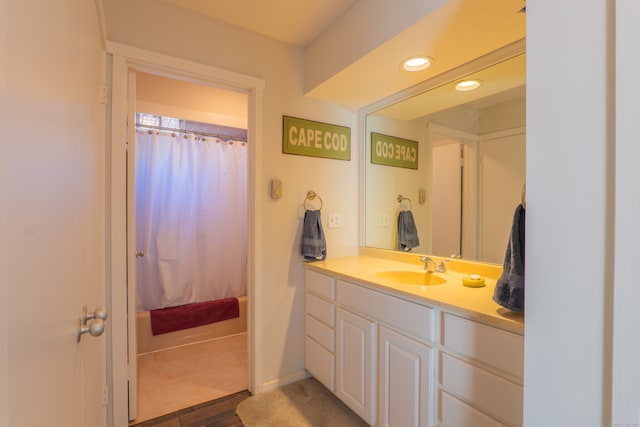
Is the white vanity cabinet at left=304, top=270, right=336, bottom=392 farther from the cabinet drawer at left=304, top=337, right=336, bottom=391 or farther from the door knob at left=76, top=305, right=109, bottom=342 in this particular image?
the door knob at left=76, top=305, right=109, bottom=342

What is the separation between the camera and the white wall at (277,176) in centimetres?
177

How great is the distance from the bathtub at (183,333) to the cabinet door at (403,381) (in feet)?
6.05

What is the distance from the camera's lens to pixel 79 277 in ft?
2.99

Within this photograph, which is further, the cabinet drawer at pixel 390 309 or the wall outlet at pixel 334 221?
the wall outlet at pixel 334 221

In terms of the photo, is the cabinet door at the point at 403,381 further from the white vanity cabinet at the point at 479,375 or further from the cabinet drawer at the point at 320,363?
the cabinet drawer at the point at 320,363

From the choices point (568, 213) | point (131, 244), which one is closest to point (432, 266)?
point (568, 213)

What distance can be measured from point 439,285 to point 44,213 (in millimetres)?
1491

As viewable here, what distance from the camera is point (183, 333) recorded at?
8.66 ft

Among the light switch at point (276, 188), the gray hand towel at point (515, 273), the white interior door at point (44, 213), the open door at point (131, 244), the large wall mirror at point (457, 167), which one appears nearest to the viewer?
the white interior door at point (44, 213)

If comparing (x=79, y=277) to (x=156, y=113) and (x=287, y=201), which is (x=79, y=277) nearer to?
(x=287, y=201)

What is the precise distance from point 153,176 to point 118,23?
138 centimetres

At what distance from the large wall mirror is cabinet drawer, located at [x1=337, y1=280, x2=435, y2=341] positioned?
0.64 meters

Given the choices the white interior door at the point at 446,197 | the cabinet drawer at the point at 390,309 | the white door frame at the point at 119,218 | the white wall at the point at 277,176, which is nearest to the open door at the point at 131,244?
the white door frame at the point at 119,218

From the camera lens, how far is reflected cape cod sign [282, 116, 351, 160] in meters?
2.02
